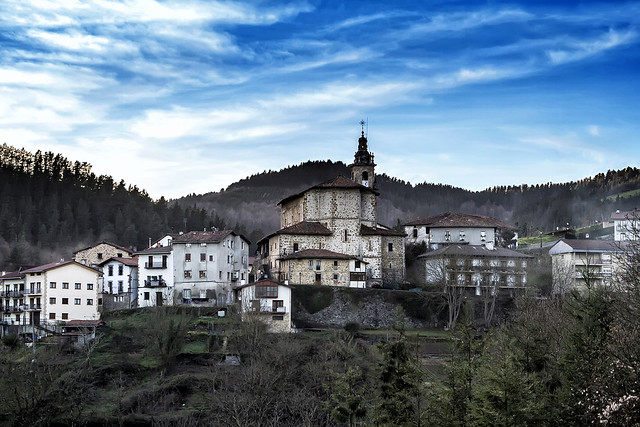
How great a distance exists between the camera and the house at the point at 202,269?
6881 centimetres

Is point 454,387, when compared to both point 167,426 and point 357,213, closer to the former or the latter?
point 167,426

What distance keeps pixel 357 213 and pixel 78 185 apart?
85.4 meters

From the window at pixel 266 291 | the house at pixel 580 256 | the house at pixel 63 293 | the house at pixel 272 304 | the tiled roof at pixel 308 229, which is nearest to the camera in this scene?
the house at pixel 272 304

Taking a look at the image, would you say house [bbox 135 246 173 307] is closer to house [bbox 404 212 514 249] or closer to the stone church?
the stone church

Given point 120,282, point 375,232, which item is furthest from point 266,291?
point 120,282

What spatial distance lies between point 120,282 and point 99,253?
33.4ft

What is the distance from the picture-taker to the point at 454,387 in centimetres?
2638

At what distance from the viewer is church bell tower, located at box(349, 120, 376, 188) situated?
86.4 meters

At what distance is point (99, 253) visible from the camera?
82.1 meters

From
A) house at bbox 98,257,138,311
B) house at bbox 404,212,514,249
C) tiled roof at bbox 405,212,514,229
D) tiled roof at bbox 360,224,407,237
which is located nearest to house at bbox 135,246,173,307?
house at bbox 98,257,138,311

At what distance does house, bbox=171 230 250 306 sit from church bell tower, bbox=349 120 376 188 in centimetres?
→ 2024

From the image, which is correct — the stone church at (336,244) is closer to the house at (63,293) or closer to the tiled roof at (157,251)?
the tiled roof at (157,251)

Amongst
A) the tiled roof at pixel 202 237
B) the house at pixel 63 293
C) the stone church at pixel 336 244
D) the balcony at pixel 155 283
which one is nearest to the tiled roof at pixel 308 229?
the stone church at pixel 336 244

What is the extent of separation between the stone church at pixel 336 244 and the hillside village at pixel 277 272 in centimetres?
9
